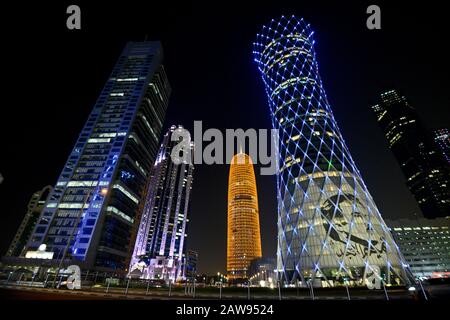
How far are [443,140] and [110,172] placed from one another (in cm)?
25356

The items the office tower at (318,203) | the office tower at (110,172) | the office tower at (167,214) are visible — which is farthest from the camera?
the office tower at (167,214)

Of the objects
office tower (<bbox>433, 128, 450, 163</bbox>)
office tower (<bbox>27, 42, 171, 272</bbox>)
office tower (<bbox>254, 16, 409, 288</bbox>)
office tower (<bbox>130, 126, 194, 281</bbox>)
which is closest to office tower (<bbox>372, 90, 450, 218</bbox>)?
office tower (<bbox>433, 128, 450, 163</bbox>)

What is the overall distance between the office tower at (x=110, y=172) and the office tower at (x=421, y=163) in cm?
19793

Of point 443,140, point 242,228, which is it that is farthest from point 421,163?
point 242,228

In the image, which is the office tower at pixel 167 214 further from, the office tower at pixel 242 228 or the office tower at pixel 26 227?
the office tower at pixel 26 227

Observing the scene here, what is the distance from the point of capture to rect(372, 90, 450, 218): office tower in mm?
160125

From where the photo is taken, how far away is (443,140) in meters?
189

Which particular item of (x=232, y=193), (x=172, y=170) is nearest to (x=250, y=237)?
(x=232, y=193)

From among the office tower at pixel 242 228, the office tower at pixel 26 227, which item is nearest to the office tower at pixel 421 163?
the office tower at pixel 242 228

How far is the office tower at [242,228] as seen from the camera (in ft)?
576
